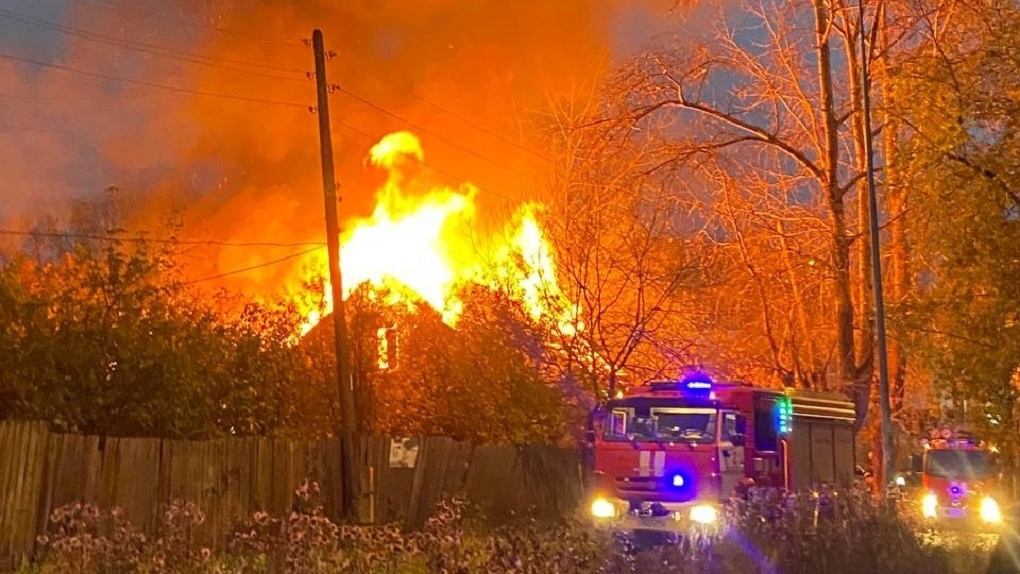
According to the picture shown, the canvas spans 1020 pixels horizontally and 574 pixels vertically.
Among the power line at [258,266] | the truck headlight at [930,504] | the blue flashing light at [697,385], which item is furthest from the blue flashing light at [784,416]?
the power line at [258,266]

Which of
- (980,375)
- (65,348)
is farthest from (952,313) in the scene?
(65,348)

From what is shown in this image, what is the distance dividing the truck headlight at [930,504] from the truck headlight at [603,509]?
1018 centimetres

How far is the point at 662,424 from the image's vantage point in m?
16.6

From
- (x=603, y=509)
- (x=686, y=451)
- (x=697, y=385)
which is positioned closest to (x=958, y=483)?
(x=697, y=385)

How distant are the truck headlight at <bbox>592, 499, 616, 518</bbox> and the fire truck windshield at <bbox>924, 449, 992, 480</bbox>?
36.4 ft

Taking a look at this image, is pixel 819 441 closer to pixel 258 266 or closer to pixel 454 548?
pixel 454 548

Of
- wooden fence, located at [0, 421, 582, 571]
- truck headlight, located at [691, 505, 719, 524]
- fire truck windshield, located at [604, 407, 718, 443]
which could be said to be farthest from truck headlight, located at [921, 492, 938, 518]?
truck headlight, located at [691, 505, 719, 524]

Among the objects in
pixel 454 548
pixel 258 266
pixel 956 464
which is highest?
pixel 258 266

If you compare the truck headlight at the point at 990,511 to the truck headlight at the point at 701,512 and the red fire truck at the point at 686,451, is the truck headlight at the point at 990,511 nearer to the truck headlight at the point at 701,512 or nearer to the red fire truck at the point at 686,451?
the red fire truck at the point at 686,451

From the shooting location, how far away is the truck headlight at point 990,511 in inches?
878

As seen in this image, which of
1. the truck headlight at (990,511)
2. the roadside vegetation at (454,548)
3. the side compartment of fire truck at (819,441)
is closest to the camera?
the roadside vegetation at (454,548)

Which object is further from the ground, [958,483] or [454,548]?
[454,548]

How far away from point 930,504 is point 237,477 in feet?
49.7

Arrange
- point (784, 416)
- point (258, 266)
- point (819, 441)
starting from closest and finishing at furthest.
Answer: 1. point (784, 416)
2. point (819, 441)
3. point (258, 266)
